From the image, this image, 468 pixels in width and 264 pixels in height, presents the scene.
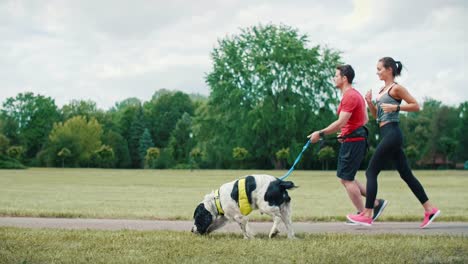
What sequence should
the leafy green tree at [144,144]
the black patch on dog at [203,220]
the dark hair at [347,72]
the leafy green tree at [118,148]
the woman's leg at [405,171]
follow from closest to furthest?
1. the black patch on dog at [203,220]
2. the woman's leg at [405,171]
3. the dark hair at [347,72]
4. the leafy green tree at [144,144]
5. the leafy green tree at [118,148]

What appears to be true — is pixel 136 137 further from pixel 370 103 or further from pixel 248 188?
pixel 248 188

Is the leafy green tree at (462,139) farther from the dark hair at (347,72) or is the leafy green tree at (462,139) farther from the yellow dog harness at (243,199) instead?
the yellow dog harness at (243,199)

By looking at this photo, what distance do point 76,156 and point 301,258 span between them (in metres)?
69.9

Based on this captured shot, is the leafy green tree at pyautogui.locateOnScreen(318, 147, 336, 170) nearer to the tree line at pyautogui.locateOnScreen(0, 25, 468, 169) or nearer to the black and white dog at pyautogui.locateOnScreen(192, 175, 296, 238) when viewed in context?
the tree line at pyautogui.locateOnScreen(0, 25, 468, 169)

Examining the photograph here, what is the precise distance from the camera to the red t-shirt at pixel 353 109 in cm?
771

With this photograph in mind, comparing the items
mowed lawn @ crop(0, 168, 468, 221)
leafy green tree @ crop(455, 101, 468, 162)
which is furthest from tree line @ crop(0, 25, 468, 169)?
mowed lawn @ crop(0, 168, 468, 221)

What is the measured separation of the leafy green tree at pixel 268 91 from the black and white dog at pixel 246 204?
47.1m

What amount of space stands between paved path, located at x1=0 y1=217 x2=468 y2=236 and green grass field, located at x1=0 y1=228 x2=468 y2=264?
0.68m

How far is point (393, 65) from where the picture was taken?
793cm

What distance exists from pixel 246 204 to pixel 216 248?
1.02 metres

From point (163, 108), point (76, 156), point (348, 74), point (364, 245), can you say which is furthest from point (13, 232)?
point (163, 108)

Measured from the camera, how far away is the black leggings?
765 centimetres

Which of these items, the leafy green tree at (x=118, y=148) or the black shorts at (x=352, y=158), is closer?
the black shorts at (x=352, y=158)

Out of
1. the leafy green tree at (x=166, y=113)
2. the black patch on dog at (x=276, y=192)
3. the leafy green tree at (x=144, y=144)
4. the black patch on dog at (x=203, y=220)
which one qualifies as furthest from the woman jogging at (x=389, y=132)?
the leafy green tree at (x=166, y=113)
